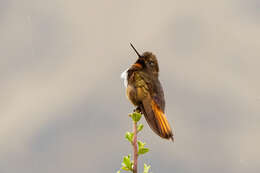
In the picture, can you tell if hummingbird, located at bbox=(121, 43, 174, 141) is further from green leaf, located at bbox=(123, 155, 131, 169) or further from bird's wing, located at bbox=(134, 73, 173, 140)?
green leaf, located at bbox=(123, 155, 131, 169)

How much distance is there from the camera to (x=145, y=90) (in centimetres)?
577

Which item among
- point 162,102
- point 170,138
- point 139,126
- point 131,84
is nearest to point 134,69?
point 131,84

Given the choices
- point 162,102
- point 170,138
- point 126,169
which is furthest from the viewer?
point 162,102

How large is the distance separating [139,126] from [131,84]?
10.3 ft

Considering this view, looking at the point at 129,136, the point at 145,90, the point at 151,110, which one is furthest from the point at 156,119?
the point at 129,136

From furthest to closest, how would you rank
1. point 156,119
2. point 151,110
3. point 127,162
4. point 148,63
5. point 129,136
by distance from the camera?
point 148,63 < point 151,110 < point 156,119 < point 129,136 < point 127,162

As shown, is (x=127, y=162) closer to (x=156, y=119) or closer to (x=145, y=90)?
(x=156, y=119)

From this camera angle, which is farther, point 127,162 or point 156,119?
point 156,119

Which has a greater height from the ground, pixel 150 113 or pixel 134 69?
pixel 134 69

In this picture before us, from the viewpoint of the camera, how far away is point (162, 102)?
5.53 meters

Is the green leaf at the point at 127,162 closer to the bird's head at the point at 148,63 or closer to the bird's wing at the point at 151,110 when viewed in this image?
the bird's wing at the point at 151,110

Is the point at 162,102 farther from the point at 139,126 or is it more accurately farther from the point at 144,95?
the point at 139,126

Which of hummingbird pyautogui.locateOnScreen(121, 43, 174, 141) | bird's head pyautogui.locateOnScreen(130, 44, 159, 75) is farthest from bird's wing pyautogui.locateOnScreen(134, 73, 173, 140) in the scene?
bird's head pyautogui.locateOnScreen(130, 44, 159, 75)

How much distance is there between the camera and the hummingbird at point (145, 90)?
5.17 meters
